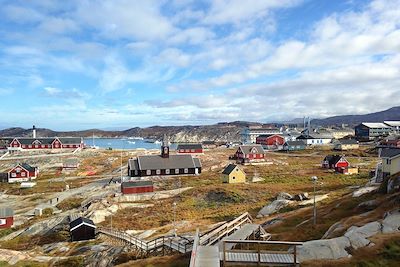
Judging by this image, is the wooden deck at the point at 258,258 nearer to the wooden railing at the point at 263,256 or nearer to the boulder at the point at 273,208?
the wooden railing at the point at 263,256

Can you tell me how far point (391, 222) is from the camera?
21.5 metres

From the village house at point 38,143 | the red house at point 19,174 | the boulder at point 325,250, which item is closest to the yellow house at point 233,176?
the red house at point 19,174

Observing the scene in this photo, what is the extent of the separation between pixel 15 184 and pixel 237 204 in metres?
59.7

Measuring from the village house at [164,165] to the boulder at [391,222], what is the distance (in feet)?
202

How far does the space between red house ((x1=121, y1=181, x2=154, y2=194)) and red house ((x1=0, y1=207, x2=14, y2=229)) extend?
62.4 feet

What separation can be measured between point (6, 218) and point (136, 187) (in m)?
21.9

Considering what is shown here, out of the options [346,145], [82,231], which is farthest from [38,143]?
[346,145]

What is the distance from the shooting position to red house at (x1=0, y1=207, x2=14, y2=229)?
5184cm

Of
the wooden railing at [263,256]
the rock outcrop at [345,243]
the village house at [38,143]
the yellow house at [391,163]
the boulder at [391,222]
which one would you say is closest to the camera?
the wooden railing at [263,256]

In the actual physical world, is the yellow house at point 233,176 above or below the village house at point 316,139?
below

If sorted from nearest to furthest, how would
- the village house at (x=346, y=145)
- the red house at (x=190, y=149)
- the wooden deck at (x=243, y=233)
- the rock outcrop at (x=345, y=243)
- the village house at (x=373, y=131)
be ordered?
the rock outcrop at (x=345, y=243) < the wooden deck at (x=243, y=233) < the red house at (x=190, y=149) < the village house at (x=346, y=145) < the village house at (x=373, y=131)

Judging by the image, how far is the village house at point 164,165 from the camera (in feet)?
261

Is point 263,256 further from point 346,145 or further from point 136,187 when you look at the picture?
point 346,145

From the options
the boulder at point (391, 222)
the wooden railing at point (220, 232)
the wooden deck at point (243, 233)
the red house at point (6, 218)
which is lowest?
A: the red house at point (6, 218)
